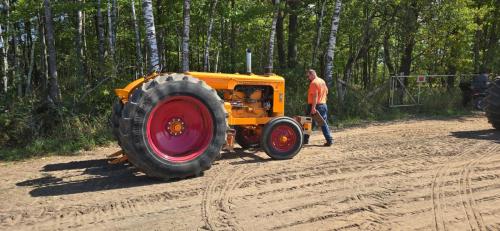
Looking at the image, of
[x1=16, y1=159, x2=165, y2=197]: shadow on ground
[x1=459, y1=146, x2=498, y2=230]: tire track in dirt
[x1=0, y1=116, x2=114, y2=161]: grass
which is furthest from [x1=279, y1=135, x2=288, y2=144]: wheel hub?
[x1=0, y1=116, x2=114, y2=161]: grass

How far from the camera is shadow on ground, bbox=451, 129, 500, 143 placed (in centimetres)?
934

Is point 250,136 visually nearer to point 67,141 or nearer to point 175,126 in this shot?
point 175,126

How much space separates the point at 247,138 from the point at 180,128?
6.37 feet

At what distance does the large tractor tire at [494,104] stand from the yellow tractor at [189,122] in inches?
209

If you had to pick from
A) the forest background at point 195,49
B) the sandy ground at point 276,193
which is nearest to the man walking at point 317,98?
the sandy ground at point 276,193

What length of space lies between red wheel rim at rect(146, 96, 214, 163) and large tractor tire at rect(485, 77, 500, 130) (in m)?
7.08

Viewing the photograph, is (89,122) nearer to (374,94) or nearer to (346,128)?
(346,128)

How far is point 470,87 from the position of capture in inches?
592

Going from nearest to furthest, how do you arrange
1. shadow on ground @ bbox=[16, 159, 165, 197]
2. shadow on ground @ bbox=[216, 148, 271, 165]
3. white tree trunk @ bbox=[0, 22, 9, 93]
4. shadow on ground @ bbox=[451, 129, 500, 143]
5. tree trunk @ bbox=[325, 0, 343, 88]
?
shadow on ground @ bbox=[16, 159, 165, 197], shadow on ground @ bbox=[216, 148, 271, 165], shadow on ground @ bbox=[451, 129, 500, 143], white tree trunk @ bbox=[0, 22, 9, 93], tree trunk @ bbox=[325, 0, 343, 88]

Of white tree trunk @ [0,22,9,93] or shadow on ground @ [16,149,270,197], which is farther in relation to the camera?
white tree trunk @ [0,22,9,93]

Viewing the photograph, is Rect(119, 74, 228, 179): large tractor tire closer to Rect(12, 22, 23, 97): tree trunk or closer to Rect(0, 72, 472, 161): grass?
Rect(0, 72, 472, 161): grass

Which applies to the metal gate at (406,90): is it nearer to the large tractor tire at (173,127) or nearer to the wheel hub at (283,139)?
the wheel hub at (283,139)

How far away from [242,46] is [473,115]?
34.1 ft

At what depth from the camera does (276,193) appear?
5430mm
